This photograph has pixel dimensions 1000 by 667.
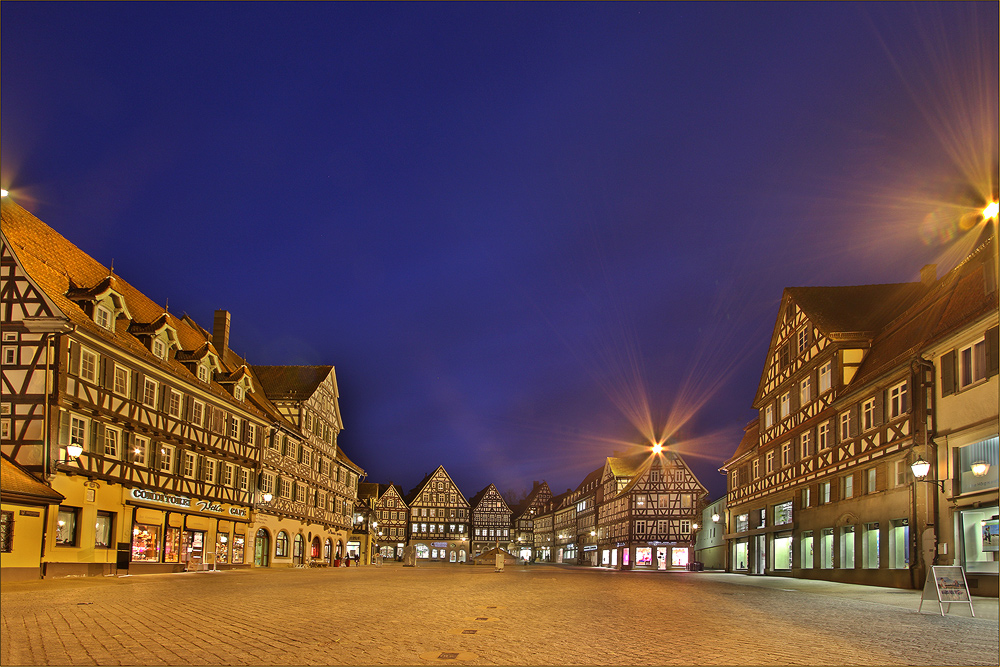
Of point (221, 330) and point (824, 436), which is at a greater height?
point (221, 330)

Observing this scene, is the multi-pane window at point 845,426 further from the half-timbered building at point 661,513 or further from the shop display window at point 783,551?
the half-timbered building at point 661,513

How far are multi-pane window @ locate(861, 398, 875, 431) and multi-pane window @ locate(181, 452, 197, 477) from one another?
28.5m

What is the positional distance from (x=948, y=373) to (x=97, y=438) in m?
28.4

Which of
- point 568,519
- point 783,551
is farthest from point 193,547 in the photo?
point 568,519

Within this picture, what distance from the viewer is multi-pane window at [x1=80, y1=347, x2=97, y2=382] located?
2883 cm

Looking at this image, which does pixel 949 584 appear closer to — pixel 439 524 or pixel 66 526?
pixel 66 526

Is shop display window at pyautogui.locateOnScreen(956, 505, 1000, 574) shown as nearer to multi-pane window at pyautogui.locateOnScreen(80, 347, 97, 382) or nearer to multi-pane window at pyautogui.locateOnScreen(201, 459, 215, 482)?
multi-pane window at pyautogui.locateOnScreen(80, 347, 97, 382)

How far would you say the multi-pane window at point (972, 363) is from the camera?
23.8 m

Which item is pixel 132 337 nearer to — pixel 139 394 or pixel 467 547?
pixel 139 394

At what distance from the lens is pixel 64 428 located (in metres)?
27.6

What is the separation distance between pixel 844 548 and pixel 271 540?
31176 millimetres

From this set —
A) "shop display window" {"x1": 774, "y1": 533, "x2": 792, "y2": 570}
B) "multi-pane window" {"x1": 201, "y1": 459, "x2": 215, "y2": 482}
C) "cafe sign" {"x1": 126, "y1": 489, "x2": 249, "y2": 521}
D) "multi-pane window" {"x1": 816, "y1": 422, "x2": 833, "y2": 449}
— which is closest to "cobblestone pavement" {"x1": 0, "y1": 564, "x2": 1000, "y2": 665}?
"cafe sign" {"x1": 126, "y1": 489, "x2": 249, "y2": 521}

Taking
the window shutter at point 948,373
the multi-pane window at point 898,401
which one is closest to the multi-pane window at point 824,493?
the multi-pane window at point 898,401

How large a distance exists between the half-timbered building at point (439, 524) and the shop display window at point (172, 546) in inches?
2925
